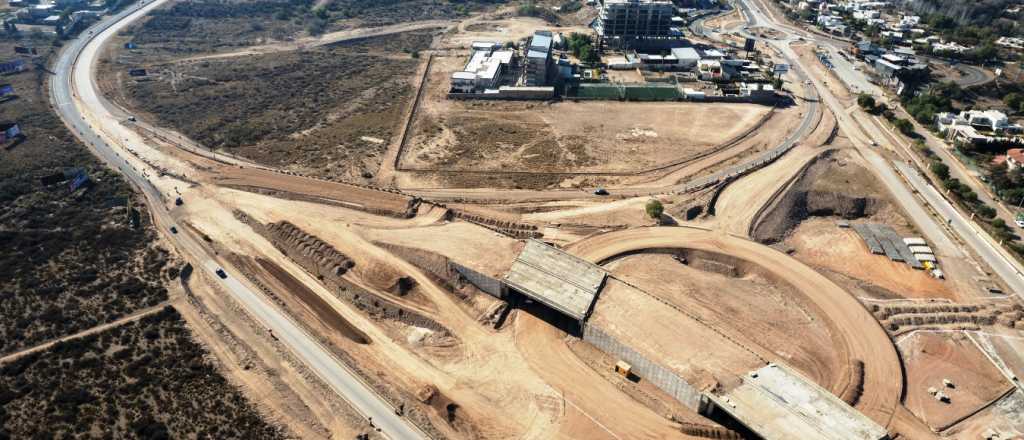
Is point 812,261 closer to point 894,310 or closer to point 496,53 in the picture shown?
point 894,310

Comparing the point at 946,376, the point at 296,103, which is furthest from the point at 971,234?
the point at 296,103

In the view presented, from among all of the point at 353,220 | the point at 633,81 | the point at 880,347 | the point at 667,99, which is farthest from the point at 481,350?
the point at 633,81

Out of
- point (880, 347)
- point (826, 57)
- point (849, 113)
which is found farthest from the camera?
point (826, 57)

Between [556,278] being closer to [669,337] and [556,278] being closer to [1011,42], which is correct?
[669,337]

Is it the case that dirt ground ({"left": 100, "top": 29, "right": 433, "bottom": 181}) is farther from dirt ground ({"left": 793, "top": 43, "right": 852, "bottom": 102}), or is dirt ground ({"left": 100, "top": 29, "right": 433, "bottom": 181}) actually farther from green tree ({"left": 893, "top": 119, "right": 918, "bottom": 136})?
dirt ground ({"left": 793, "top": 43, "right": 852, "bottom": 102})

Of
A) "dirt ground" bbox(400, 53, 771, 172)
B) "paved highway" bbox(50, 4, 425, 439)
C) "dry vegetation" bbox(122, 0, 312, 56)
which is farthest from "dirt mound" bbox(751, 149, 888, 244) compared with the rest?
"dry vegetation" bbox(122, 0, 312, 56)

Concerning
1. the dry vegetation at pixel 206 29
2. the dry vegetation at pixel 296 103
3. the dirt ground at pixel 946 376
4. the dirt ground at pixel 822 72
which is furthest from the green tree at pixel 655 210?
the dry vegetation at pixel 206 29
